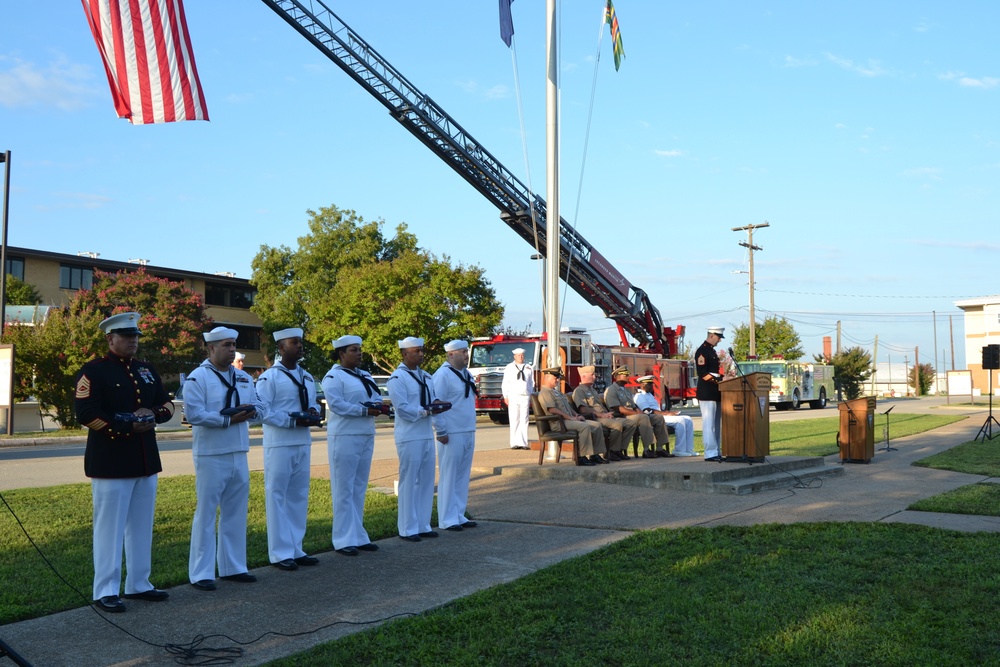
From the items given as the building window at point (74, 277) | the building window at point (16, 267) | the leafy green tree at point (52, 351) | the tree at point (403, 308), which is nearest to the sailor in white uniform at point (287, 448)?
the leafy green tree at point (52, 351)

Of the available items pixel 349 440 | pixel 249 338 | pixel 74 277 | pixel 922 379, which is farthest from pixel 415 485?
pixel 922 379

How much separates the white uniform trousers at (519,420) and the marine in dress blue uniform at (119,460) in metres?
12.8

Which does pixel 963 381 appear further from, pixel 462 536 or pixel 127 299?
pixel 462 536

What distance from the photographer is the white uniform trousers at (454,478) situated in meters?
9.49

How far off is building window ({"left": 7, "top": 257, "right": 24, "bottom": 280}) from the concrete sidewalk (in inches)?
1860

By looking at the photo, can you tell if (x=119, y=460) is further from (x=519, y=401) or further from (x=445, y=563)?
(x=519, y=401)

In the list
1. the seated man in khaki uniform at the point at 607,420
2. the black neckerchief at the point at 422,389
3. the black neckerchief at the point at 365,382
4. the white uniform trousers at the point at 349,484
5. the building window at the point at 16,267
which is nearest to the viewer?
the white uniform trousers at the point at 349,484

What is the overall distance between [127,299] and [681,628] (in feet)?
139

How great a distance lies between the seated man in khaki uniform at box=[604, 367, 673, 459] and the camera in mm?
15211

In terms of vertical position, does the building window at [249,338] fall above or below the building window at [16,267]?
below

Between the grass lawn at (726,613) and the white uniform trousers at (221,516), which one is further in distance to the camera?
the white uniform trousers at (221,516)

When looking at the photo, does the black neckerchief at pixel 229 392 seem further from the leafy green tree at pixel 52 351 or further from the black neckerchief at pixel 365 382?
the leafy green tree at pixel 52 351

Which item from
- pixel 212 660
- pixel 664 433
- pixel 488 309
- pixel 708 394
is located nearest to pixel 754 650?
pixel 212 660

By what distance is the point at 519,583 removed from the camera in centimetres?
674
